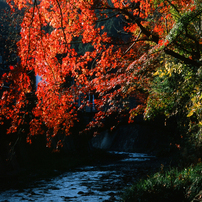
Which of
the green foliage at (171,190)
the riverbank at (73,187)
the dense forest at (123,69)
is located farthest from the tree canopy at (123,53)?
the riverbank at (73,187)

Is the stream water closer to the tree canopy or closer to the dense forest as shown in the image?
the dense forest

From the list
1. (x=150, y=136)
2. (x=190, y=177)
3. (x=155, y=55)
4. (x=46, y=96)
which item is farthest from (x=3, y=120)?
(x=150, y=136)

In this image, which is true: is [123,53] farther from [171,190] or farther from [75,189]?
[75,189]

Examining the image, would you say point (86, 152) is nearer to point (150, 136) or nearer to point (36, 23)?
point (150, 136)

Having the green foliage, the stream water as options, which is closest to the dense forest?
the green foliage

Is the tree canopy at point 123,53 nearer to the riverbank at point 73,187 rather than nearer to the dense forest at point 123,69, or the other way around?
the dense forest at point 123,69

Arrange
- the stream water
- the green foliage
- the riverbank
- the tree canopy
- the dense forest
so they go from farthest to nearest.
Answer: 1. the riverbank
2. the stream water
3. the tree canopy
4. the dense forest
5. the green foliage

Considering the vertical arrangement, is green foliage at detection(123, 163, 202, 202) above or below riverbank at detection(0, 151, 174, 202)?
above

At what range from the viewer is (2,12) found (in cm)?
2441

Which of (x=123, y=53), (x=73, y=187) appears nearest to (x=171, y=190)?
(x=123, y=53)

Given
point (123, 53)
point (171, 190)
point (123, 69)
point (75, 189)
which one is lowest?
point (75, 189)

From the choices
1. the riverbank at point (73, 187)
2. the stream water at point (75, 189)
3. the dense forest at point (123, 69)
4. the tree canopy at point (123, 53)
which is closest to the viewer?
the dense forest at point (123, 69)

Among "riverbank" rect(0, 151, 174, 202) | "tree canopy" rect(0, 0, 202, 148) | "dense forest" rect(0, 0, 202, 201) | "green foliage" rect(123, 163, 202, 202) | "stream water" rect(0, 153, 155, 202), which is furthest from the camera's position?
"riverbank" rect(0, 151, 174, 202)

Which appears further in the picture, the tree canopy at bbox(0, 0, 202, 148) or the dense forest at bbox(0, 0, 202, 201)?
the tree canopy at bbox(0, 0, 202, 148)
